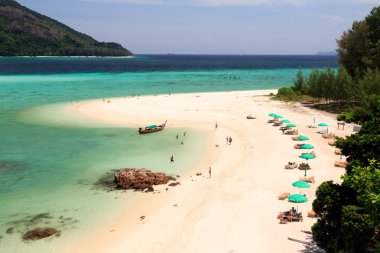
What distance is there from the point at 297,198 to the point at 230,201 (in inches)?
201

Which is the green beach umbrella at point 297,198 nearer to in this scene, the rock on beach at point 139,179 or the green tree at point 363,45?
the rock on beach at point 139,179

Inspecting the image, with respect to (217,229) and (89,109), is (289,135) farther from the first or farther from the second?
(89,109)

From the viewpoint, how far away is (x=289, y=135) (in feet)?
165

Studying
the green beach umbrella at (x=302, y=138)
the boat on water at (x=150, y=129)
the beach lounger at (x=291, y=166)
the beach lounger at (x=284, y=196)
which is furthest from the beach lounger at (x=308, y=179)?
the boat on water at (x=150, y=129)

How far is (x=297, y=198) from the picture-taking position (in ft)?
91.1

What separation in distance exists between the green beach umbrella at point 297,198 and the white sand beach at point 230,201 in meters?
0.41

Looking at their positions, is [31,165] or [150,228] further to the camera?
[31,165]

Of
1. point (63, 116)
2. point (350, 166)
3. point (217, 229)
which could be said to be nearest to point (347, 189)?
point (350, 166)

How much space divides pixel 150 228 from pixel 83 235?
447 cm

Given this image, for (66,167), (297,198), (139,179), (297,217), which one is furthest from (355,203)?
(66,167)

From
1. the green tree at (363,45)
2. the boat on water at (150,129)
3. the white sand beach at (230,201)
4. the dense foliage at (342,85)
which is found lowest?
the white sand beach at (230,201)

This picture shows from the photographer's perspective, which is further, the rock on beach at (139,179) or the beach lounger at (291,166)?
the beach lounger at (291,166)

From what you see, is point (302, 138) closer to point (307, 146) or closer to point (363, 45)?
point (307, 146)

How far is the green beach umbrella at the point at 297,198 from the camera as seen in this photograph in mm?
27656
